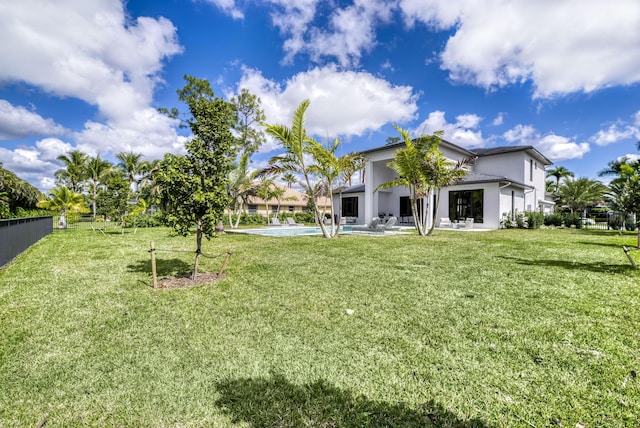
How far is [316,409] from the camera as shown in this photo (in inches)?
92.4

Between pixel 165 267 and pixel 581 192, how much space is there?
39926mm

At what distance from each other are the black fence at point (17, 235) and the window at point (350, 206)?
2261 centimetres

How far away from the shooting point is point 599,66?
16.4 meters

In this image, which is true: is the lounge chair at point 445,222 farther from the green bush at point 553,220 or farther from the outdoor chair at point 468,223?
the green bush at point 553,220

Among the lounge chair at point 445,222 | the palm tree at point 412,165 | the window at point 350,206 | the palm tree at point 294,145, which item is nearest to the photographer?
the palm tree at point 294,145

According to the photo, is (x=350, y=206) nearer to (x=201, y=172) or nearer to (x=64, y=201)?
(x=201, y=172)

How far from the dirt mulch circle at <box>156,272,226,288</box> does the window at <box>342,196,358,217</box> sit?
22.3 metres

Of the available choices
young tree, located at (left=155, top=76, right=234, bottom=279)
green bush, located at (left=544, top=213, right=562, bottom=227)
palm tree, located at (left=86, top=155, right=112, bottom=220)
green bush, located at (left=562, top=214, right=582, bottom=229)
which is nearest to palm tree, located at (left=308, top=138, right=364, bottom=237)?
young tree, located at (left=155, top=76, right=234, bottom=279)

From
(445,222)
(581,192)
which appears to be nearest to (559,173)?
(581,192)

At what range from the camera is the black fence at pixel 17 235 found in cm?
832

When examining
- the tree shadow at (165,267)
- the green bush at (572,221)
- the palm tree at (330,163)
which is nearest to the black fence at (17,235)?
the tree shadow at (165,267)

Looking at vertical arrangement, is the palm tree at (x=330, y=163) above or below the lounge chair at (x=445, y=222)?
above

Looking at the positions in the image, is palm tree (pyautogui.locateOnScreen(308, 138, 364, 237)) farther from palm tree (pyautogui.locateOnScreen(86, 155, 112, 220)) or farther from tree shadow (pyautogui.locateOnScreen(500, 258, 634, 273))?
palm tree (pyautogui.locateOnScreen(86, 155, 112, 220))

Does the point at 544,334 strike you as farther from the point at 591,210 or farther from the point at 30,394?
the point at 591,210
